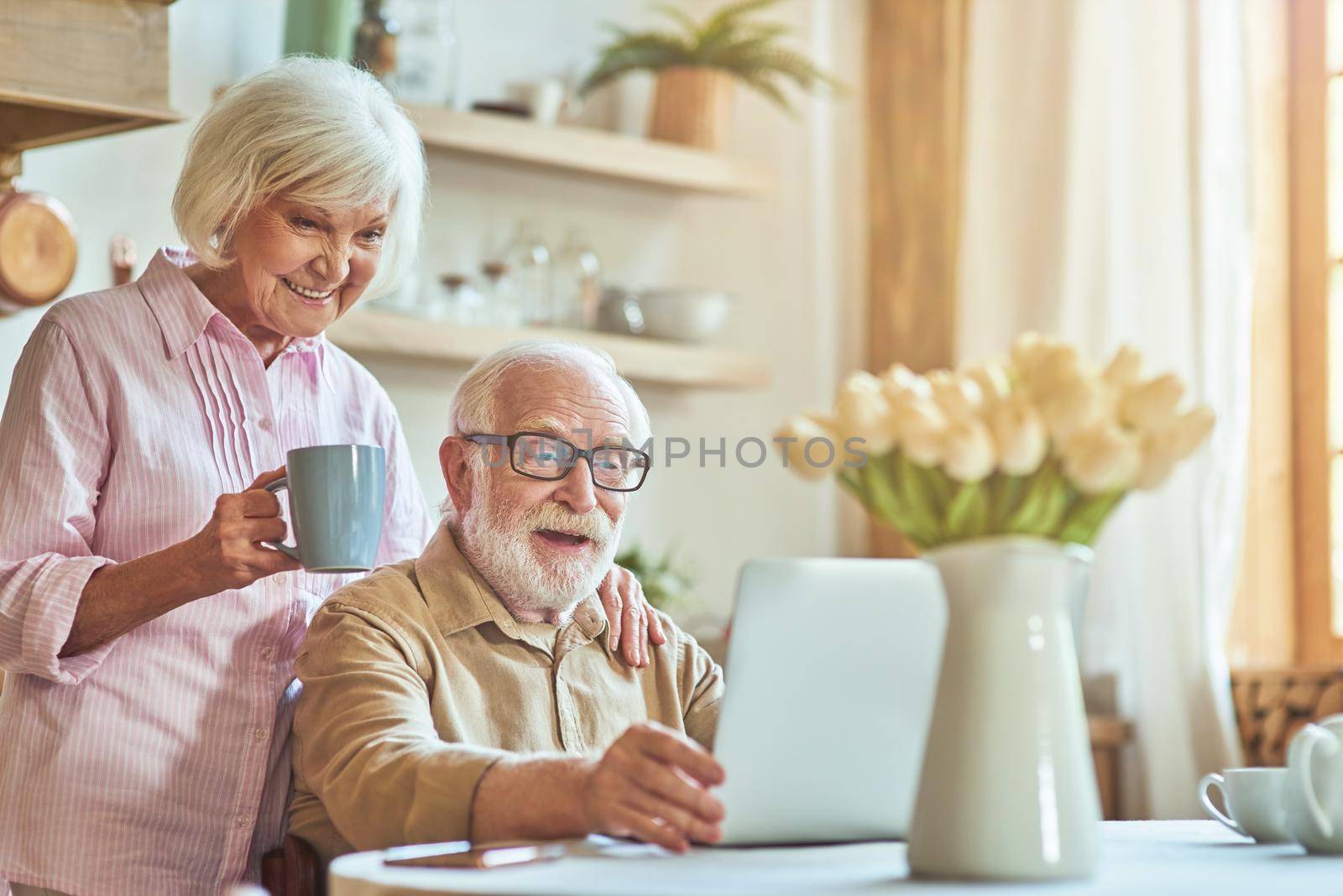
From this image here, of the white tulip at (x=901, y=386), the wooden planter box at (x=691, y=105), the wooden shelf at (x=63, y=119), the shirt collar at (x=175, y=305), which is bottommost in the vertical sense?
the white tulip at (x=901, y=386)

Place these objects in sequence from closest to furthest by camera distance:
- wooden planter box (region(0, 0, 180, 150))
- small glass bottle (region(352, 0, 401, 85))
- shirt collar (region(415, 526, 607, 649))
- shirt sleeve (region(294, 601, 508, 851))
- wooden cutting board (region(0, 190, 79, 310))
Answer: shirt sleeve (region(294, 601, 508, 851)) → shirt collar (region(415, 526, 607, 649)) → wooden planter box (region(0, 0, 180, 150)) → wooden cutting board (region(0, 190, 79, 310)) → small glass bottle (region(352, 0, 401, 85))

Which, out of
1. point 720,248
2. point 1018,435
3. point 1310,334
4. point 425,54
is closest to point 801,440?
point 1018,435

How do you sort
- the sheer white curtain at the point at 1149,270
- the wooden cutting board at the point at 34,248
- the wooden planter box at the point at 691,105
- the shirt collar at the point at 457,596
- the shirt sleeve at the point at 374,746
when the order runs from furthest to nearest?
the wooden planter box at the point at 691,105
the sheer white curtain at the point at 1149,270
the wooden cutting board at the point at 34,248
the shirt collar at the point at 457,596
the shirt sleeve at the point at 374,746

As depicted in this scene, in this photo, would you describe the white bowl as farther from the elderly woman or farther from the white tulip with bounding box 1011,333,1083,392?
the white tulip with bounding box 1011,333,1083,392

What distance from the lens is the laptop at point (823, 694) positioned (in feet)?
3.96

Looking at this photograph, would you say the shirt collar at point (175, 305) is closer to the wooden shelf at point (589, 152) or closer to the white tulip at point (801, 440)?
the white tulip at point (801, 440)

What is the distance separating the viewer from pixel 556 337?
3039 millimetres

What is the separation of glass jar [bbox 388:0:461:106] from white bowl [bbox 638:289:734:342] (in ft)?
2.21

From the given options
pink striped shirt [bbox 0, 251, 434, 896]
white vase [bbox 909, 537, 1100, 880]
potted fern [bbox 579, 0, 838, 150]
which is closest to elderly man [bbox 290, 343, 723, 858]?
pink striped shirt [bbox 0, 251, 434, 896]

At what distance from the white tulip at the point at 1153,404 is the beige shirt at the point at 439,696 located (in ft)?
2.01

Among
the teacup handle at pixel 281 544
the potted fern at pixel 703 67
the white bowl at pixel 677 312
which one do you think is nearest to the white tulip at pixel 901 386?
the teacup handle at pixel 281 544

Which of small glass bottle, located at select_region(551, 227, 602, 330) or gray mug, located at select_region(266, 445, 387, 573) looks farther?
small glass bottle, located at select_region(551, 227, 602, 330)

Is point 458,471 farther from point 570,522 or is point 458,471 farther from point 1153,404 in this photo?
point 1153,404

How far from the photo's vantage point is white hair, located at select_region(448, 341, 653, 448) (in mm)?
1839
